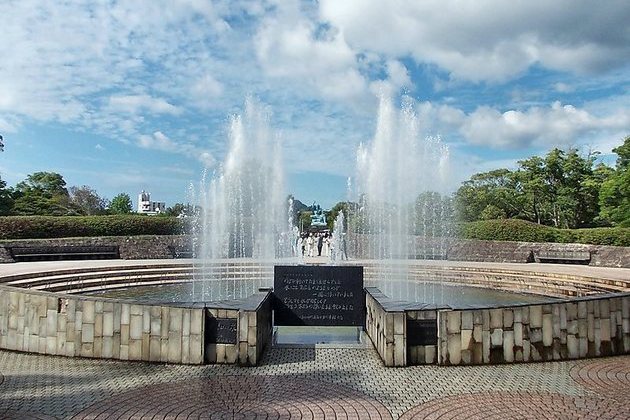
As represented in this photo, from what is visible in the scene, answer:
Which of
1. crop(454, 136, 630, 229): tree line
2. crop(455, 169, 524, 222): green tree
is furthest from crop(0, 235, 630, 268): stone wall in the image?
crop(455, 169, 524, 222): green tree

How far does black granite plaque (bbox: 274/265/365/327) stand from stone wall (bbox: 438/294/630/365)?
1.81 m

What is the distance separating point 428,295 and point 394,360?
329 inches

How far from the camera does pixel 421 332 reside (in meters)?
6.64

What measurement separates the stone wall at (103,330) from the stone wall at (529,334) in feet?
11.2

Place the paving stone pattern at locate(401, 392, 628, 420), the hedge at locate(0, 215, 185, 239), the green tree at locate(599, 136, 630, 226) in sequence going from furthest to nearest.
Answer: the green tree at locate(599, 136, 630, 226) < the hedge at locate(0, 215, 185, 239) < the paving stone pattern at locate(401, 392, 628, 420)

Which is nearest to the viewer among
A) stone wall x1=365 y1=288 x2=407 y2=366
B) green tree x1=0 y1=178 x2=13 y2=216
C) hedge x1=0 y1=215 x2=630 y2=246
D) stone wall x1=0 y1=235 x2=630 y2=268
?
stone wall x1=365 y1=288 x2=407 y2=366

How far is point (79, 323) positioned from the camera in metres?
6.84

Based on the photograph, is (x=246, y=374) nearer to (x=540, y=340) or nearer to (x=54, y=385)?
(x=54, y=385)

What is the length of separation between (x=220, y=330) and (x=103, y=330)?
1651mm

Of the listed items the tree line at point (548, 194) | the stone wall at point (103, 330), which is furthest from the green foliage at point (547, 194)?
the stone wall at point (103, 330)

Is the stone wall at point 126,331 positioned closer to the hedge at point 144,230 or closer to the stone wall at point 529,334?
the stone wall at point 529,334

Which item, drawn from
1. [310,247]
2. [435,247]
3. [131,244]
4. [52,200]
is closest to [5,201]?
[52,200]

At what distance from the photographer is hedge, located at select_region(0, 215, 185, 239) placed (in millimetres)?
24797

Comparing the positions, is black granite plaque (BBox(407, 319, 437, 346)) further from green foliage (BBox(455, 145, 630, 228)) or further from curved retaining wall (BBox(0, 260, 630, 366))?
green foliage (BBox(455, 145, 630, 228))
